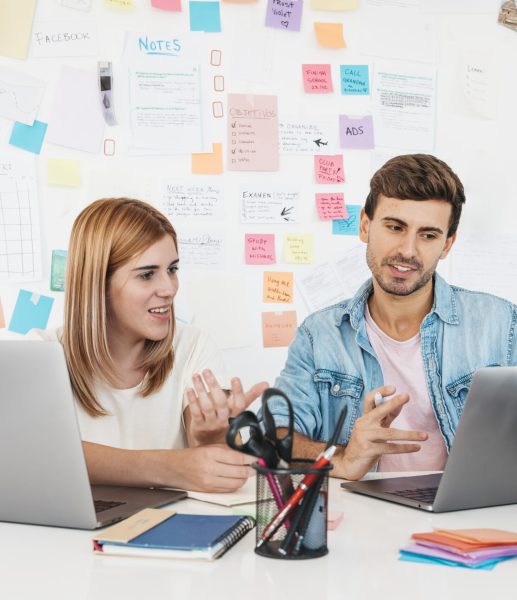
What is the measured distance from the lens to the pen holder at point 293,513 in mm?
977

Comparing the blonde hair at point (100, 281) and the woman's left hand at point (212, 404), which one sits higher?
the blonde hair at point (100, 281)

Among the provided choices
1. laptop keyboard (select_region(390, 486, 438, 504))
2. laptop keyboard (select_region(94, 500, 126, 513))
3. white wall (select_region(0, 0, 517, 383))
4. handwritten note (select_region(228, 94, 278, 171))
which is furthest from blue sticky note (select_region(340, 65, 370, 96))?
laptop keyboard (select_region(94, 500, 126, 513))

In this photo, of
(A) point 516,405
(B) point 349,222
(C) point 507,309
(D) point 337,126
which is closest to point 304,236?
(B) point 349,222

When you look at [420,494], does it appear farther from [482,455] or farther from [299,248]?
[299,248]

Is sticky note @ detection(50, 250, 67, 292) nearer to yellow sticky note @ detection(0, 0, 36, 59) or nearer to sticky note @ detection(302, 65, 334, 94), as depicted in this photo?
yellow sticky note @ detection(0, 0, 36, 59)

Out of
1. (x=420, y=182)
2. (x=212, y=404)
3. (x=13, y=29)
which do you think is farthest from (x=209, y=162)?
(x=212, y=404)

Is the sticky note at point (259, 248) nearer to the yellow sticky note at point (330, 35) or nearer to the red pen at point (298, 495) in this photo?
the yellow sticky note at point (330, 35)

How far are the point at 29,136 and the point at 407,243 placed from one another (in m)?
1.30

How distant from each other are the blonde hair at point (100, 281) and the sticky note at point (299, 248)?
89cm

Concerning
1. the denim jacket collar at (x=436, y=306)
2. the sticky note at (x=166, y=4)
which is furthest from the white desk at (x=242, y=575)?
the sticky note at (x=166, y=4)

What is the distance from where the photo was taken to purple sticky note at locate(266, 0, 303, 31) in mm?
2713

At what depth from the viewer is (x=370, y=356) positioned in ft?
6.45

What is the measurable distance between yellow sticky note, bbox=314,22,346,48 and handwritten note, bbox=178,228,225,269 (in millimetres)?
735

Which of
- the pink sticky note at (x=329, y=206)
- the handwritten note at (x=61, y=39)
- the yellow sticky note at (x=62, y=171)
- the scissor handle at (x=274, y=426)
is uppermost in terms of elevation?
the handwritten note at (x=61, y=39)
